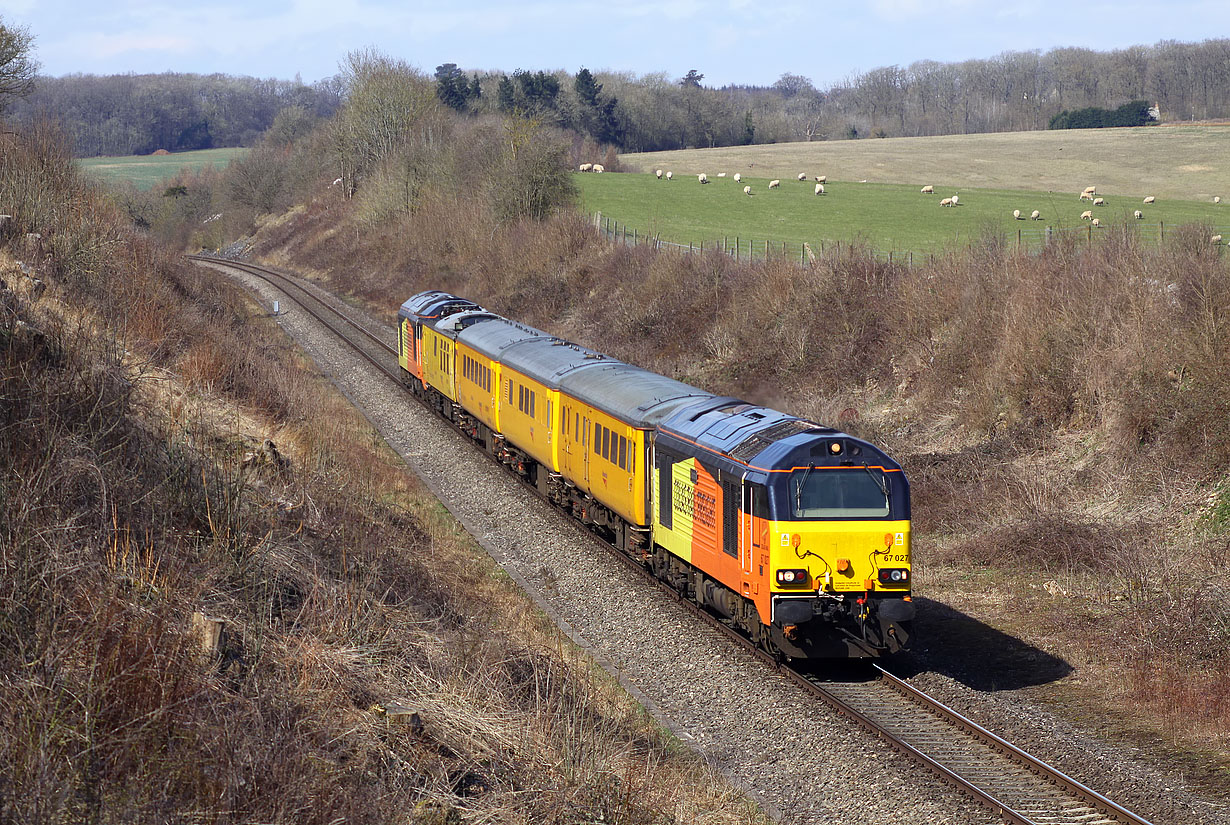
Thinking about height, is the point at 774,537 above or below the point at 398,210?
below

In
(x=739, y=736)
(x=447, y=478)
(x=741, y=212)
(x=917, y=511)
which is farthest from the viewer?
(x=741, y=212)

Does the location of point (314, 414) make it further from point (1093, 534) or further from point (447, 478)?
Result: point (1093, 534)

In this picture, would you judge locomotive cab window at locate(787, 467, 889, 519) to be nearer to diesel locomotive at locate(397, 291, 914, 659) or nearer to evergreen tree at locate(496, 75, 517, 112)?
diesel locomotive at locate(397, 291, 914, 659)

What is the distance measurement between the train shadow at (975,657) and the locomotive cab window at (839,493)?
1.90 m

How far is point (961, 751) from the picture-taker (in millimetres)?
11234

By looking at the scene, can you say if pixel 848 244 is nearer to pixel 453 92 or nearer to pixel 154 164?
pixel 453 92

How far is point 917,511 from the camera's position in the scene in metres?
19.8

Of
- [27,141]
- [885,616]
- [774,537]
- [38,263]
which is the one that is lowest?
[885,616]

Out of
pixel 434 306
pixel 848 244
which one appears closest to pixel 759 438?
pixel 434 306

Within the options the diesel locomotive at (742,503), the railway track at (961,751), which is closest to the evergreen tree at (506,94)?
the diesel locomotive at (742,503)

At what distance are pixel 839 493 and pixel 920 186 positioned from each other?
6684cm

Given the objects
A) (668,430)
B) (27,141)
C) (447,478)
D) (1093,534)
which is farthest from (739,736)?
Answer: (27,141)

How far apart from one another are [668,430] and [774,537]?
3.36 meters

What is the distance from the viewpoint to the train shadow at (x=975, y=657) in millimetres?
13469
